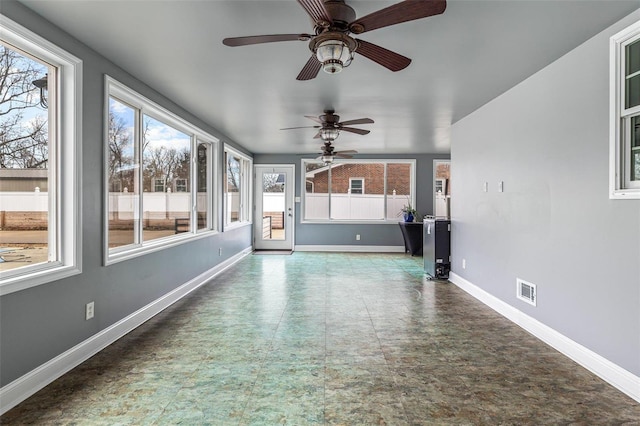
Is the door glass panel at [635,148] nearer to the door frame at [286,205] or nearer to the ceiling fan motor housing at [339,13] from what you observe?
the ceiling fan motor housing at [339,13]

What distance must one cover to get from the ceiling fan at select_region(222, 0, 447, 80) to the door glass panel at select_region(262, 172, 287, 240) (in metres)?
6.96

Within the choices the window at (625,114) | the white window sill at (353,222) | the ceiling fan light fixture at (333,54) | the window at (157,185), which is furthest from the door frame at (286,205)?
the window at (625,114)

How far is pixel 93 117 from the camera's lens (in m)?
2.97

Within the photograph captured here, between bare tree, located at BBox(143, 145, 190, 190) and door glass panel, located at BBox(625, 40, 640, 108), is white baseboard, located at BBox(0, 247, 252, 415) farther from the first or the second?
door glass panel, located at BBox(625, 40, 640, 108)

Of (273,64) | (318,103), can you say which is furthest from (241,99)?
(273,64)

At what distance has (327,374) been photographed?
8.56 ft

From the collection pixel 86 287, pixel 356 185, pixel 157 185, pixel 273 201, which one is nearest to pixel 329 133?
pixel 157 185

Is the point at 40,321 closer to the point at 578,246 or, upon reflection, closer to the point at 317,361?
the point at 317,361

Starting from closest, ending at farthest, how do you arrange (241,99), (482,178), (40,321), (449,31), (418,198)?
(40,321) < (449,31) < (241,99) < (482,178) < (418,198)

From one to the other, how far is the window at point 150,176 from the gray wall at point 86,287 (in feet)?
0.44

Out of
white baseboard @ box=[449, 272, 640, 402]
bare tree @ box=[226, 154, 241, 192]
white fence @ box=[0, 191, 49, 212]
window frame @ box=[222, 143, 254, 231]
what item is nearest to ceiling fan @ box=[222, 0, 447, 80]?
Answer: white fence @ box=[0, 191, 49, 212]

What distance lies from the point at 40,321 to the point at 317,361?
1847mm

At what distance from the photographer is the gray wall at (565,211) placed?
2504mm

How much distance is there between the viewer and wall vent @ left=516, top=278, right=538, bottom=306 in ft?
11.4
